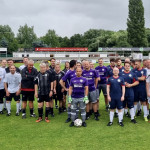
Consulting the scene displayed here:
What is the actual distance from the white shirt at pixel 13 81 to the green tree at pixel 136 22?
53.7 m

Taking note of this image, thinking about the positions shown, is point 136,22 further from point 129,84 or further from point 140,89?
point 129,84

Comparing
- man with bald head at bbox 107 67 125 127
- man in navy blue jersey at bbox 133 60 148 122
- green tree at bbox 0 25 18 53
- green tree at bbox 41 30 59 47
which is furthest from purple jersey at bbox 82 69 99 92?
green tree at bbox 41 30 59 47

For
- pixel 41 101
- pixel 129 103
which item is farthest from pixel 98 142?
pixel 41 101

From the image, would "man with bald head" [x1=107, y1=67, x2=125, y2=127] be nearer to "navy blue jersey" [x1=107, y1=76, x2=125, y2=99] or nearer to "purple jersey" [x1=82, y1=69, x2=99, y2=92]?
"navy blue jersey" [x1=107, y1=76, x2=125, y2=99]

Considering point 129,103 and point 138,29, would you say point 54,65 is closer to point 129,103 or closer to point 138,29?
point 129,103

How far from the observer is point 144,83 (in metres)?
7.46

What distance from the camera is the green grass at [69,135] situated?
209 inches

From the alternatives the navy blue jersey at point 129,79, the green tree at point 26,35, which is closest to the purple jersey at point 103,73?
the navy blue jersey at point 129,79

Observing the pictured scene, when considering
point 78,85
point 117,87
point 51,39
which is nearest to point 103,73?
point 117,87

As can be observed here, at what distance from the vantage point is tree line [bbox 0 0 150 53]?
57188mm

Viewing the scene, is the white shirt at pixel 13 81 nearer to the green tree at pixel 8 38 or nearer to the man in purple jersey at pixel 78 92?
the man in purple jersey at pixel 78 92

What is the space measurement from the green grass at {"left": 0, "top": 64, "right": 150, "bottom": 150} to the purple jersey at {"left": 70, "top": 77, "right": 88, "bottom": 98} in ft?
3.59

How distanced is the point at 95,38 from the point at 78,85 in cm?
8588

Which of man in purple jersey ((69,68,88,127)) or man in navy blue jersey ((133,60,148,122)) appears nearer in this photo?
man in purple jersey ((69,68,88,127))
